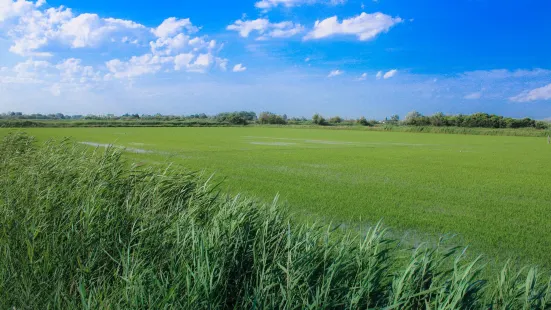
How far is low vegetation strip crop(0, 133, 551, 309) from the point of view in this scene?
8.51 feet

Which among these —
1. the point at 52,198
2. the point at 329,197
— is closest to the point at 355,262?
the point at 52,198

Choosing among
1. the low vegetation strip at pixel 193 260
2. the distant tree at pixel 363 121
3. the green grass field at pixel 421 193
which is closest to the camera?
the low vegetation strip at pixel 193 260

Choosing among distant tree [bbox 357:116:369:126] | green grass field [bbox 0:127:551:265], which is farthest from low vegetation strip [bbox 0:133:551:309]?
distant tree [bbox 357:116:369:126]

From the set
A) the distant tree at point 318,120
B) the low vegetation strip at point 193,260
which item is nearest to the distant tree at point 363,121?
the distant tree at point 318,120

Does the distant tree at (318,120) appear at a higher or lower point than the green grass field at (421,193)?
higher

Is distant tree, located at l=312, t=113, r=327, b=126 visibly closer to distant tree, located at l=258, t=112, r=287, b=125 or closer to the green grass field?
distant tree, located at l=258, t=112, r=287, b=125

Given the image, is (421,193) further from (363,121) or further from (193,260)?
(363,121)

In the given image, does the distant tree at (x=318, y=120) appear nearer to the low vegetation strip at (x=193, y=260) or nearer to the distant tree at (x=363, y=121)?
the distant tree at (x=363, y=121)

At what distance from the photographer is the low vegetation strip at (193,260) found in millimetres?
2594

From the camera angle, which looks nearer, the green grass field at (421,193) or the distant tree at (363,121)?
the green grass field at (421,193)

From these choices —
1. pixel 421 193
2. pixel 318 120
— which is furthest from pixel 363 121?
pixel 421 193

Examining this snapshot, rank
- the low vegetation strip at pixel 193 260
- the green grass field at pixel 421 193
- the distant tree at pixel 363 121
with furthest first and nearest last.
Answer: the distant tree at pixel 363 121 < the green grass field at pixel 421 193 < the low vegetation strip at pixel 193 260

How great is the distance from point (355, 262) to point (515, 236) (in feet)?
17.7

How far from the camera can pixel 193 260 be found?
293cm
